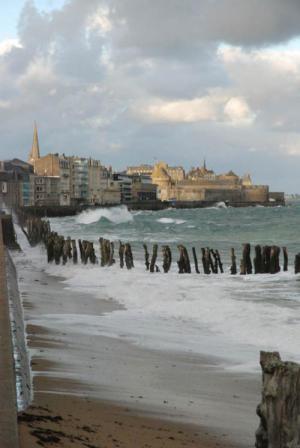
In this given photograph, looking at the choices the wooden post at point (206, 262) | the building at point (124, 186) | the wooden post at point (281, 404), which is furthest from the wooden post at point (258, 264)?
the building at point (124, 186)

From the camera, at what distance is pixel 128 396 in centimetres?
579

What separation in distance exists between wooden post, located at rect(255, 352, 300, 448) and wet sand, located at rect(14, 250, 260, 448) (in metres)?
0.98

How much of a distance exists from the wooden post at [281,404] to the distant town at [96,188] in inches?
3284

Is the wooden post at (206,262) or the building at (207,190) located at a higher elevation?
the building at (207,190)

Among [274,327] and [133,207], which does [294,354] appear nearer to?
[274,327]

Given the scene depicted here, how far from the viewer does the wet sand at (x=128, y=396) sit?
4527 mm

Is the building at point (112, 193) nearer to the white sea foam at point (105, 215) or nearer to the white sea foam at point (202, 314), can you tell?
the white sea foam at point (105, 215)

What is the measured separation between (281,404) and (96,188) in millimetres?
139165

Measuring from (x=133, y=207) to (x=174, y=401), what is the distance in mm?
125773

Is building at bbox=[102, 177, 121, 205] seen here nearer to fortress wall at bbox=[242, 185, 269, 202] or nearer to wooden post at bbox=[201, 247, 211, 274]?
fortress wall at bbox=[242, 185, 269, 202]

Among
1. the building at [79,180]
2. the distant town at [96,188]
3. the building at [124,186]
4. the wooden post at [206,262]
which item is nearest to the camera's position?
the wooden post at [206,262]

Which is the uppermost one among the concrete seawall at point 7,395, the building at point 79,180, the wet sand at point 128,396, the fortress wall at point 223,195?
the building at point 79,180

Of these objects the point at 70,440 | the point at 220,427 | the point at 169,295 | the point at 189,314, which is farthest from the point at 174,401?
the point at 169,295

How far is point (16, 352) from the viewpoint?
6066 mm
